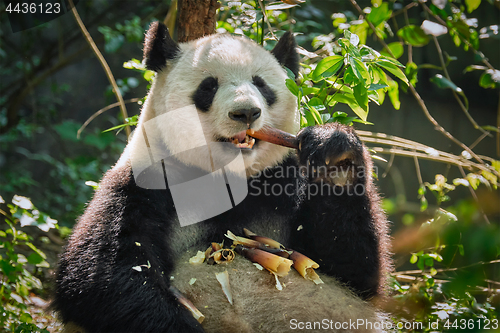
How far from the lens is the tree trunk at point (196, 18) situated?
12.4 feet

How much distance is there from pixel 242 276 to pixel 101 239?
0.96 metres

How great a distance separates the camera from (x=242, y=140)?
2.93m

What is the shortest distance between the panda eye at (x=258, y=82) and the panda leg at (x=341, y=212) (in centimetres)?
55

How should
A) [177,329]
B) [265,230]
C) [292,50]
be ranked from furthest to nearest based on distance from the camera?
1. [292,50]
2. [265,230]
3. [177,329]

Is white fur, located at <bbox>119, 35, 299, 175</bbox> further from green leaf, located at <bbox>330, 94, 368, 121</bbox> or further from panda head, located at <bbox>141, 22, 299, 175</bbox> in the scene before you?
green leaf, located at <bbox>330, 94, 368, 121</bbox>

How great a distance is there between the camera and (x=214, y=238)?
9.89 ft

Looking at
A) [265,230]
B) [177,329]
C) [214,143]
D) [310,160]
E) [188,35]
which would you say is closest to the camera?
[177,329]

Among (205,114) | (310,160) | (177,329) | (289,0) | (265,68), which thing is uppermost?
(289,0)

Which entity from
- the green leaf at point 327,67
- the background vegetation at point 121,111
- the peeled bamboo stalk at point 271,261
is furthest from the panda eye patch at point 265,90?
the background vegetation at point 121,111

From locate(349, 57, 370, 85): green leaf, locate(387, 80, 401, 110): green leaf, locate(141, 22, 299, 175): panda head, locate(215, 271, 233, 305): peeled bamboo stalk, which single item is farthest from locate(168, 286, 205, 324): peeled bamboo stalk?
locate(387, 80, 401, 110): green leaf

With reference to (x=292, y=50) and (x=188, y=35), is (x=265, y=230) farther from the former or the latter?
(x=188, y=35)

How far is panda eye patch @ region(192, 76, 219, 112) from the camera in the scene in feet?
9.68

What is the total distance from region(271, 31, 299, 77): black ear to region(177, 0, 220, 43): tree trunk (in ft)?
2.61

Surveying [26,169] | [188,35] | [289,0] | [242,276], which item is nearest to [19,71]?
[26,169]
